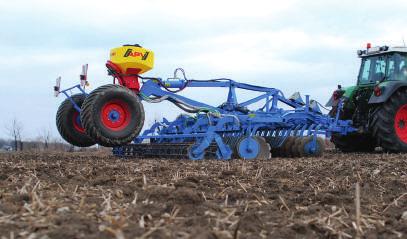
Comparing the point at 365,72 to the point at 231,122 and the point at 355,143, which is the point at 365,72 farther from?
the point at 231,122

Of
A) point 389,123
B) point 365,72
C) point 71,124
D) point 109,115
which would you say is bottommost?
point 71,124

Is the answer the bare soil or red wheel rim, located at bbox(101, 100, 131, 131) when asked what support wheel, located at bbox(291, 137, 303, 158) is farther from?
the bare soil

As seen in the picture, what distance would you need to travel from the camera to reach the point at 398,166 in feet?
23.0

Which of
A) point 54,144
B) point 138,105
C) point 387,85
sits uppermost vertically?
point 387,85

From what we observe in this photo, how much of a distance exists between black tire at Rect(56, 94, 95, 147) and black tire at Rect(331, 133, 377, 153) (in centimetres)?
572

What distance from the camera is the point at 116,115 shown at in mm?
8734

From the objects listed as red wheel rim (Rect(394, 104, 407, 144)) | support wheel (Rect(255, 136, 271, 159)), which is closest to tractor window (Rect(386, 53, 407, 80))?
red wheel rim (Rect(394, 104, 407, 144))

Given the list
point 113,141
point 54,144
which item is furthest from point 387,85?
point 54,144

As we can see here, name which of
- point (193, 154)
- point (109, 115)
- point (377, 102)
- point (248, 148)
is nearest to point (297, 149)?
point (248, 148)

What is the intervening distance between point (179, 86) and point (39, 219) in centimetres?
764

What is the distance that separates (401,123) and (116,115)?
19.6ft

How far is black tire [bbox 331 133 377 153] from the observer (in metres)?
12.4

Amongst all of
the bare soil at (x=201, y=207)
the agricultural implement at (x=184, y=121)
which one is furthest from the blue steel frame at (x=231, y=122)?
the bare soil at (x=201, y=207)

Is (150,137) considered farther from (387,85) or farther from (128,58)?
(387,85)
